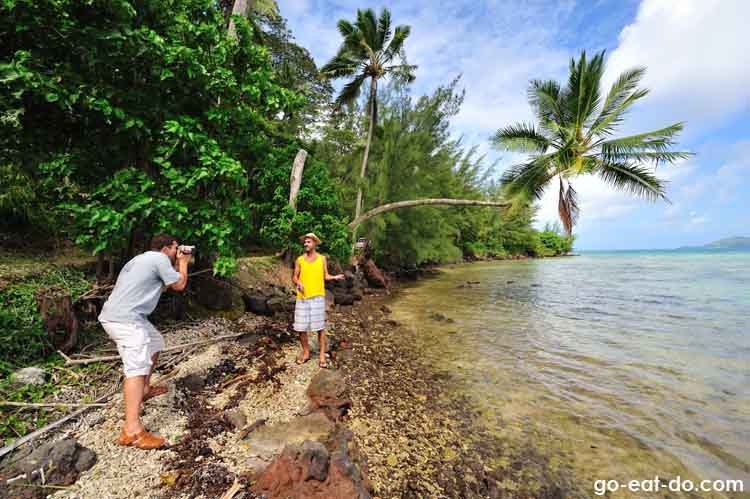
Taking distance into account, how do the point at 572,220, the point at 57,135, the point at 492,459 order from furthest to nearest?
1. the point at 572,220
2. the point at 57,135
3. the point at 492,459

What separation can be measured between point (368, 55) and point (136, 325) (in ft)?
51.2

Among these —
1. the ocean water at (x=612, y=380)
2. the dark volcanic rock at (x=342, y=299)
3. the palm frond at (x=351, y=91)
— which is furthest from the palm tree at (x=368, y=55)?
the ocean water at (x=612, y=380)

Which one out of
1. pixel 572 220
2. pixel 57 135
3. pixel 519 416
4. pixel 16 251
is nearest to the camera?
pixel 519 416

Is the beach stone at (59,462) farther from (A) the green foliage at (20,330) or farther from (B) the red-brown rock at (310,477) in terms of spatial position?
(A) the green foliage at (20,330)

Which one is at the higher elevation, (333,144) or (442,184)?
(333,144)

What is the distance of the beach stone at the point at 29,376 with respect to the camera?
118 inches

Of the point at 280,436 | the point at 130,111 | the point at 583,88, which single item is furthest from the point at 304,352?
the point at 583,88

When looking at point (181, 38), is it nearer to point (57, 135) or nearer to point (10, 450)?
point (57, 135)

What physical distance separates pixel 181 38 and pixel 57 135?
209 cm

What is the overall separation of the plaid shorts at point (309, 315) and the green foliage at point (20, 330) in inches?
116

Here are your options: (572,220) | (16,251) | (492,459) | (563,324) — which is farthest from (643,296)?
(16,251)

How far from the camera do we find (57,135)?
3826 millimetres

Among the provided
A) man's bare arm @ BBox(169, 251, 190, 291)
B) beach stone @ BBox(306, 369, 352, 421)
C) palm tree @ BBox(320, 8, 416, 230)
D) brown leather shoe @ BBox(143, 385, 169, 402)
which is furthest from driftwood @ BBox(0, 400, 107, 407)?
palm tree @ BBox(320, 8, 416, 230)

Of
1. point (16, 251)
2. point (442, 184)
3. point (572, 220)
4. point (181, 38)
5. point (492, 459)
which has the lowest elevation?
point (492, 459)
